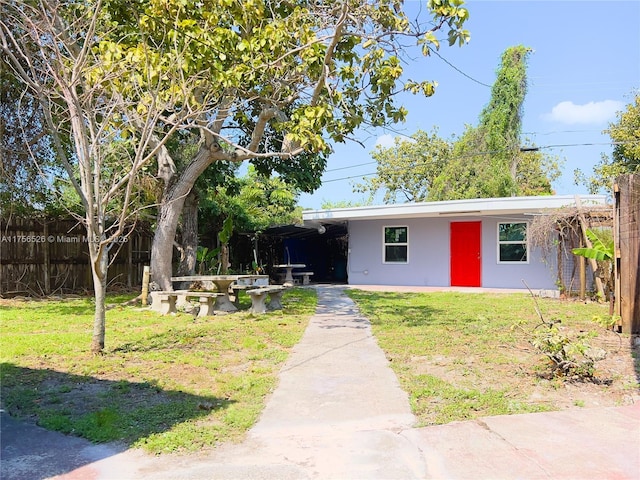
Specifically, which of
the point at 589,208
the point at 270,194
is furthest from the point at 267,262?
the point at 589,208

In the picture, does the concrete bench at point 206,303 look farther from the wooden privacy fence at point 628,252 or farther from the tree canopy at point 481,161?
the tree canopy at point 481,161

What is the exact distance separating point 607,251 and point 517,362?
6484mm

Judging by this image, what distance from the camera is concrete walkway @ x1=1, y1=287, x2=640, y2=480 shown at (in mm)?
3529

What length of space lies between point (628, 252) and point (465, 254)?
32.0 feet

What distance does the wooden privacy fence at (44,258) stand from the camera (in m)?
14.6

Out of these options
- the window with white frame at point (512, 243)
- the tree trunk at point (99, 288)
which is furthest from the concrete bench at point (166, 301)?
the window with white frame at point (512, 243)

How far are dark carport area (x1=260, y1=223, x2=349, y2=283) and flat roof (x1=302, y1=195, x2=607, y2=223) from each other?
207cm

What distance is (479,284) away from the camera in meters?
17.6

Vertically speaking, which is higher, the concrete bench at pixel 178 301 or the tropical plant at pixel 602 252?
the tropical plant at pixel 602 252

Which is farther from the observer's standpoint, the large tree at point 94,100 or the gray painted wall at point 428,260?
the gray painted wall at point 428,260

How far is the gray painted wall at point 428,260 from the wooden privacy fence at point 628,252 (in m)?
8.18

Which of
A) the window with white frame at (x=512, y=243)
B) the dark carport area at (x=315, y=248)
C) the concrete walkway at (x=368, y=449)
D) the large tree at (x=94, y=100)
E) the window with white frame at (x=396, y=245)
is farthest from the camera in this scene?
the dark carport area at (x=315, y=248)

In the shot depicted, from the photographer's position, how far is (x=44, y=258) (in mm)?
15078

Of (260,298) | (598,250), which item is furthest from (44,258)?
(598,250)
